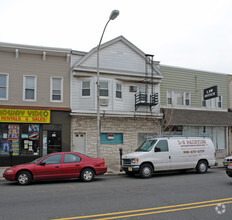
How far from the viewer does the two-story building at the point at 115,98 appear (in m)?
17.5

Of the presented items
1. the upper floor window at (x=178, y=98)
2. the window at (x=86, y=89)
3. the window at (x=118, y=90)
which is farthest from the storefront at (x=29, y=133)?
the upper floor window at (x=178, y=98)

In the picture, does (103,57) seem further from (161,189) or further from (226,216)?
(226,216)

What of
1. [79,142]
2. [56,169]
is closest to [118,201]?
[56,169]

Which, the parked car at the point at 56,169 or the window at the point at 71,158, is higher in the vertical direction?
the window at the point at 71,158

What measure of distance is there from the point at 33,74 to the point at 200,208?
1380 cm

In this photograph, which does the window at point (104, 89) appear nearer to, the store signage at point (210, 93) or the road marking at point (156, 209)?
the store signage at point (210, 93)

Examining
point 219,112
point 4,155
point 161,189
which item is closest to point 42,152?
point 4,155

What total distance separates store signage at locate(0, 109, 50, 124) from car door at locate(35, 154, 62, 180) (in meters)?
6.13

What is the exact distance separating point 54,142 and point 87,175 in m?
6.57

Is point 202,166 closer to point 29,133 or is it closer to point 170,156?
point 170,156

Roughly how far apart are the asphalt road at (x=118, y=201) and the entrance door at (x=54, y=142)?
6919mm

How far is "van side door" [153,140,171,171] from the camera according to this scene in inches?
491

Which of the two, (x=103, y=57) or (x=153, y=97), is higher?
(x=103, y=57)

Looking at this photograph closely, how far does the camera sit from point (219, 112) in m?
21.8
